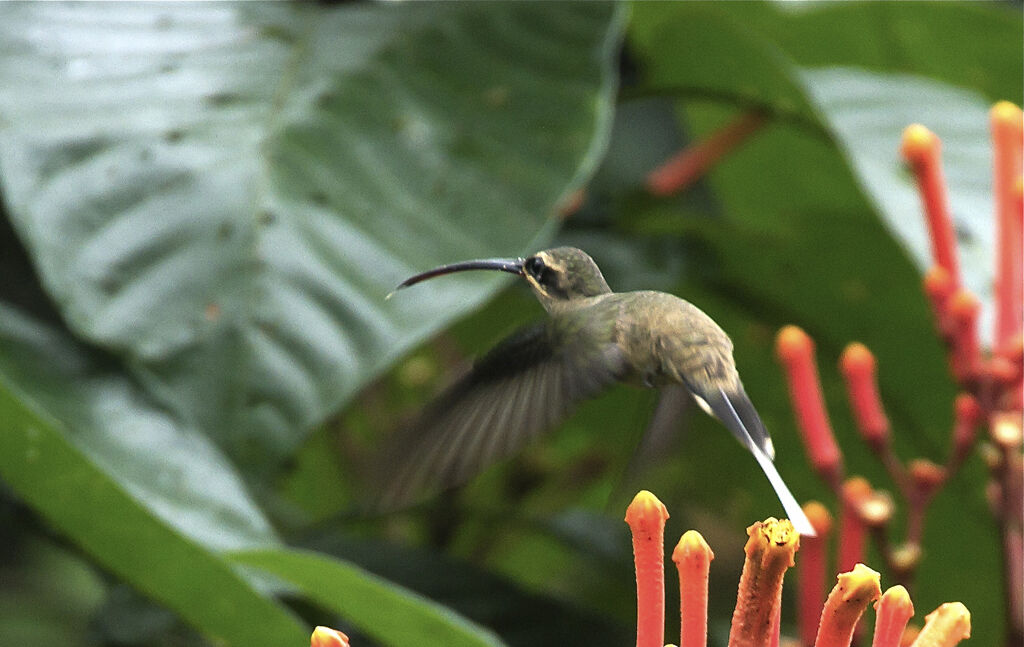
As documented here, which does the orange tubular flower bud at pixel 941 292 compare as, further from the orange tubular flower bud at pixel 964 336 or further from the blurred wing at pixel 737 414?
the blurred wing at pixel 737 414

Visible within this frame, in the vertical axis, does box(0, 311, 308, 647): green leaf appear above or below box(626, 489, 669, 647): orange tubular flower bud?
below

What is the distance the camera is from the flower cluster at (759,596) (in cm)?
37

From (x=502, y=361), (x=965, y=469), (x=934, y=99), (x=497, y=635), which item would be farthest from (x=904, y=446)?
(x=502, y=361)

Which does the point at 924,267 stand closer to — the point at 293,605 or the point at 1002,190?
the point at 1002,190

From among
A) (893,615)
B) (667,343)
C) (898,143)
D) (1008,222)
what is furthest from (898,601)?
(898,143)

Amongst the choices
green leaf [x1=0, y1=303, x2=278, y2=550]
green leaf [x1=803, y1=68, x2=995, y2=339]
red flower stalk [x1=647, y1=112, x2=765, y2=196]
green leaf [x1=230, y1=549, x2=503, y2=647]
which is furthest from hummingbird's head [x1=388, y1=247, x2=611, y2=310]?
red flower stalk [x1=647, y1=112, x2=765, y2=196]

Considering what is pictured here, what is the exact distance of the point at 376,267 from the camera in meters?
0.73

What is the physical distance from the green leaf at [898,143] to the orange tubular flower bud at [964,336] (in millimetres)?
58

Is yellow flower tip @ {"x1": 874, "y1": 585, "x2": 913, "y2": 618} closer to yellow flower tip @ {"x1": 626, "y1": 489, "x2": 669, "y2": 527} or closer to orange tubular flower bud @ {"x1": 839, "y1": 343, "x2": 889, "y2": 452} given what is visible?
A: yellow flower tip @ {"x1": 626, "y1": 489, "x2": 669, "y2": 527}

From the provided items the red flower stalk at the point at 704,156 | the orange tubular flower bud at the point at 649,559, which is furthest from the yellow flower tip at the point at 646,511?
the red flower stalk at the point at 704,156

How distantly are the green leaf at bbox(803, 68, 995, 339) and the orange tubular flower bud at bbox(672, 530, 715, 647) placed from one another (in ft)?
1.33

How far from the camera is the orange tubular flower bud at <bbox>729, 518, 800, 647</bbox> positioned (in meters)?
0.36

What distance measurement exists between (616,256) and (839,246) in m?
0.22

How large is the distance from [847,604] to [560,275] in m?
0.13
